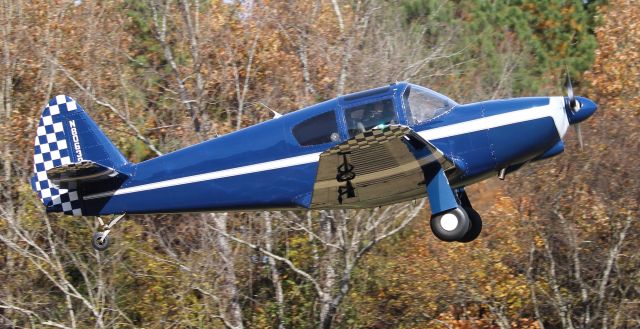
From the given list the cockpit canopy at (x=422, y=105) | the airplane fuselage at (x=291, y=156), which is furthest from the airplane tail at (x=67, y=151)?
the cockpit canopy at (x=422, y=105)

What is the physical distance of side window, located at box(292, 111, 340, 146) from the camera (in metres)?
10.7

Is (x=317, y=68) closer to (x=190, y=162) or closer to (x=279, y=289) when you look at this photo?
(x=279, y=289)

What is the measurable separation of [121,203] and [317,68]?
10.8m

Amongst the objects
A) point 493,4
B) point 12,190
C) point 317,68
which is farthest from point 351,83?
point 493,4

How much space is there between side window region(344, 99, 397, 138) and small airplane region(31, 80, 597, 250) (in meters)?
0.01

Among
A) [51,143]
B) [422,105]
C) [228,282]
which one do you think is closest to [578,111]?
[422,105]

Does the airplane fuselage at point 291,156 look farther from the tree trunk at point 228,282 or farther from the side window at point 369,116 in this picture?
the tree trunk at point 228,282

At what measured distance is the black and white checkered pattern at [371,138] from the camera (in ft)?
32.1

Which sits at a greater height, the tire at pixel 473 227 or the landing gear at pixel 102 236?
the landing gear at pixel 102 236

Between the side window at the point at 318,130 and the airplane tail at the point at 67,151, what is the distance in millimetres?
2325

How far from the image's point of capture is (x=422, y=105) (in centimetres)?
1070

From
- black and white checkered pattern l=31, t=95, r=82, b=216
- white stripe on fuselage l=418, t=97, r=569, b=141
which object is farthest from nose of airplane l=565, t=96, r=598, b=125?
black and white checkered pattern l=31, t=95, r=82, b=216

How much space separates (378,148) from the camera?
10211mm

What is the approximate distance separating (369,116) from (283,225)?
10.6 m
